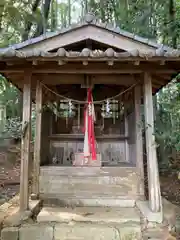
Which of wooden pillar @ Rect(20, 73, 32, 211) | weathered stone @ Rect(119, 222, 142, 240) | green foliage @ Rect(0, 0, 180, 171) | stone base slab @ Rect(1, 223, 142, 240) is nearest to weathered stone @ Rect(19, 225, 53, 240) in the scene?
stone base slab @ Rect(1, 223, 142, 240)

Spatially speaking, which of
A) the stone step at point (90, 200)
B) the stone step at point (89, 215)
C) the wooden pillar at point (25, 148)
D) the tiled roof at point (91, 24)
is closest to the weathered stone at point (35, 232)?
the stone step at point (89, 215)

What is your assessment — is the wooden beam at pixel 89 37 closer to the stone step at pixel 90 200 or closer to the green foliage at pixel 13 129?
the stone step at pixel 90 200

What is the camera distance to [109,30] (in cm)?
396

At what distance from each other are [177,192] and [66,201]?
10.3ft

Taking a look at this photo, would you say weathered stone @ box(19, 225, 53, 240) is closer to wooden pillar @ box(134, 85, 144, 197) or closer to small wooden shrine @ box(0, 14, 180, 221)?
small wooden shrine @ box(0, 14, 180, 221)

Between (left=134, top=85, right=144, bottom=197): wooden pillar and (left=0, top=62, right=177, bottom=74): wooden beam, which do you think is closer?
(left=0, top=62, right=177, bottom=74): wooden beam

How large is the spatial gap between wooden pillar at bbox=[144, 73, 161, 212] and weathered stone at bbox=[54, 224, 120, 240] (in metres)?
0.76

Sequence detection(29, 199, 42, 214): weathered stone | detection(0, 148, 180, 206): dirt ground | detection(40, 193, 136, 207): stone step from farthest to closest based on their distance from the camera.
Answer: detection(0, 148, 180, 206): dirt ground, detection(40, 193, 136, 207): stone step, detection(29, 199, 42, 214): weathered stone

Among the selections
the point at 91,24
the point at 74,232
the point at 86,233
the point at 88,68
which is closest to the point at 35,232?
the point at 74,232

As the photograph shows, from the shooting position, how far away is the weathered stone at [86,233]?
316 centimetres

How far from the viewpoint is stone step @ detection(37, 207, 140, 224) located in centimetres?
351

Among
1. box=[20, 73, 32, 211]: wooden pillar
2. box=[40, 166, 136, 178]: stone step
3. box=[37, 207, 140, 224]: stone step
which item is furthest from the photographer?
box=[40, 166, 136, 178]: stone step

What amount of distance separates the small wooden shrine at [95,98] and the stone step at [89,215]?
1.03ft

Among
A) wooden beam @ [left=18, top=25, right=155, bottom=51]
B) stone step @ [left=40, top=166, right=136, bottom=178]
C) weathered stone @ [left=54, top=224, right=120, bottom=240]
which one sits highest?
wooden beam @ [left=18, top=25, right=155, bottom=51]
